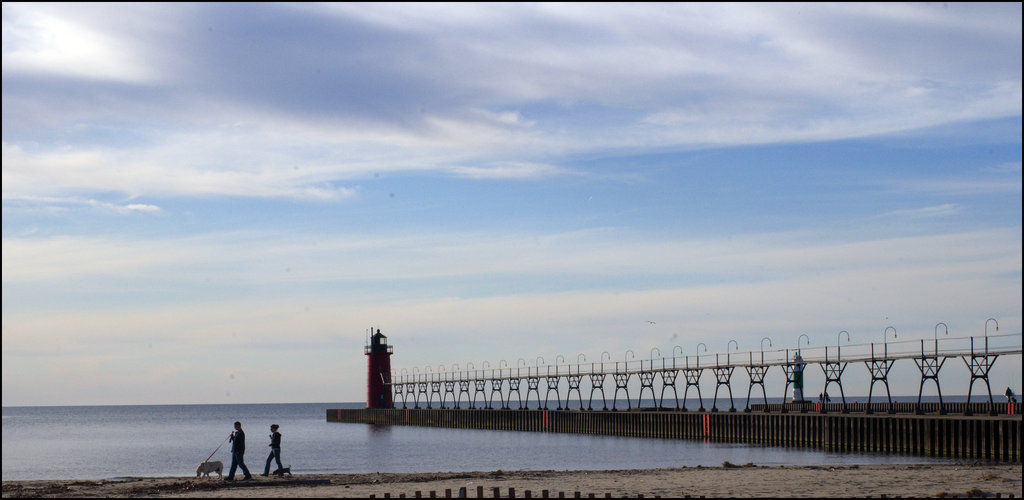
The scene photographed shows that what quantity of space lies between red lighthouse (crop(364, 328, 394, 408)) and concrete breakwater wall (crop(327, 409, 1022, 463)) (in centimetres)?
2105

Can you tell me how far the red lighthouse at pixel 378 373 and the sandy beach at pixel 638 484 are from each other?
228ft

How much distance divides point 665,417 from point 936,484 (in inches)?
1521

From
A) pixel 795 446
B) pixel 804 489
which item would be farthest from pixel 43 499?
pixel 795 446

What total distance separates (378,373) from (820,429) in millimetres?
63599

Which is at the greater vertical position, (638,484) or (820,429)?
(638,484)

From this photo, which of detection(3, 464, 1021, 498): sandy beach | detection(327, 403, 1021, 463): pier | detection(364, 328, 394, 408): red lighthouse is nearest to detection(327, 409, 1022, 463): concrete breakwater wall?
detection(327, 403, 1021, 463): pier

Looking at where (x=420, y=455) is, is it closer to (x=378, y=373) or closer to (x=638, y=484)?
(x=638, y=484)

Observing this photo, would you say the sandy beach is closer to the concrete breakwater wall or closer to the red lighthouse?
the concrete breakwater wall

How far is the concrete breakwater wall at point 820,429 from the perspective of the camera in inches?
1633

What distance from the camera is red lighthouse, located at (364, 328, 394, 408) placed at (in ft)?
349

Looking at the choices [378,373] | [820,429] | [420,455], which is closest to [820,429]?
[820,429]

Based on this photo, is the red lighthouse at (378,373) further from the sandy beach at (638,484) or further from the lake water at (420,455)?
the sandy beach at (638,484)

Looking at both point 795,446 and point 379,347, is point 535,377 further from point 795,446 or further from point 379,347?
point 795,446

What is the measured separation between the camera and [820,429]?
52875 mm
